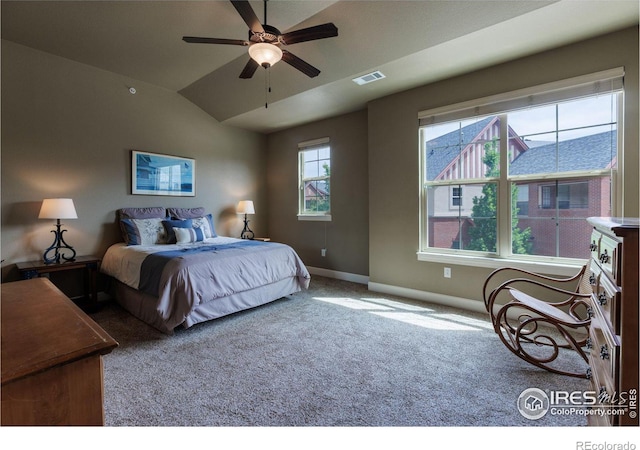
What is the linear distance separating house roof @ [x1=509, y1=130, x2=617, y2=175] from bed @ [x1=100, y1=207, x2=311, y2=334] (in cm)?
273

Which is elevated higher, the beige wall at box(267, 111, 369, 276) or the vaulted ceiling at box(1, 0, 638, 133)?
the vaulted ceiling at box(1, 0, 638, 133)

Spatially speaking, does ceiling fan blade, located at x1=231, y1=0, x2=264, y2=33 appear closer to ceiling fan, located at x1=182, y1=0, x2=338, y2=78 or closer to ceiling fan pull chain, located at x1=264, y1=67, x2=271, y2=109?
ceiling fan, located at x1=182, y1=0, x2=338, y2=78

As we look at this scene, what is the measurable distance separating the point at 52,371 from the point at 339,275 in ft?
14.0

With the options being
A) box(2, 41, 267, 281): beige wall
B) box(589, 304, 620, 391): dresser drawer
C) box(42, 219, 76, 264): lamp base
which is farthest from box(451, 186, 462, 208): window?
box(42, 219, 76, 264): lamp base

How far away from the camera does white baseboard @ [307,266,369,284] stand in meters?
4.49

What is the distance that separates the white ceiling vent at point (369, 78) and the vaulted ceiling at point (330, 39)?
7 centimetres

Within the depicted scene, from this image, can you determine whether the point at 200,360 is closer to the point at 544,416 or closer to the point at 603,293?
the point at 544,416

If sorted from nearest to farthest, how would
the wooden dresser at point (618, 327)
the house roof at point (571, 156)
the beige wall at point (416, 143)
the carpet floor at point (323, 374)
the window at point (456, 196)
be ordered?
the wooden dresser at point (618, 327) < the carpet floor at point (323, 374) < the beige wall at point (416, 143) < the house roof at point (571, 156) < the window at point (456, 196)

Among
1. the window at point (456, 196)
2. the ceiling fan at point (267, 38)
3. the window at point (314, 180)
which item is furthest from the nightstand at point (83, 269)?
the window at point (456, 196)

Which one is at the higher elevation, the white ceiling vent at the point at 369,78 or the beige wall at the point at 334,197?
the white ceiling vent at the point at 369,78

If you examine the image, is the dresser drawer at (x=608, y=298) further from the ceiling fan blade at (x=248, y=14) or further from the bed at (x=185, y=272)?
the bed at (x=185, y=272)

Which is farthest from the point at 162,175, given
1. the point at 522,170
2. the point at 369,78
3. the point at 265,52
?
the point at 522,170

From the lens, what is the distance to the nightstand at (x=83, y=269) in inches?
118
